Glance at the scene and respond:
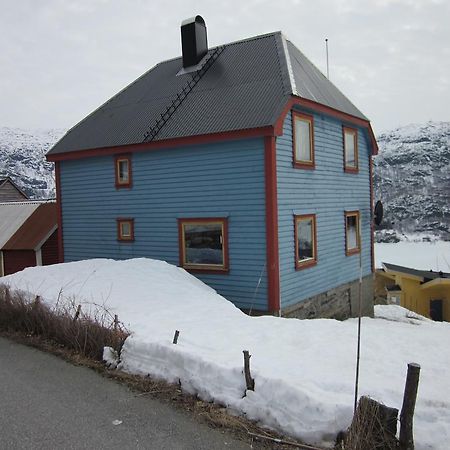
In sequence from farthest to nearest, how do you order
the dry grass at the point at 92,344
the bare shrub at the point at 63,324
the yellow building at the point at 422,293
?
the yellow building at the point at 422,293, the bare shrub at the point at 63,324, the dry grass at the point at 92,344

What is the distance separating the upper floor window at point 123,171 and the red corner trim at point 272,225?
4709 mm

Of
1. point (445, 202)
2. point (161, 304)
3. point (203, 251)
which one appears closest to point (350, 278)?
point (203, 251)

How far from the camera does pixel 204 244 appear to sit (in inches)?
495

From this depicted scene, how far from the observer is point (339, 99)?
1548cm

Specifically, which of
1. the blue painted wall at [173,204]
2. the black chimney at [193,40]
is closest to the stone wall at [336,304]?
the blue painted wall at [173,204]

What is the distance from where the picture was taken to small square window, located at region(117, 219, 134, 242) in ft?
46.3

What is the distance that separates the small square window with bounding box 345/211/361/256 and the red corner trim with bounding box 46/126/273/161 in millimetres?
5586

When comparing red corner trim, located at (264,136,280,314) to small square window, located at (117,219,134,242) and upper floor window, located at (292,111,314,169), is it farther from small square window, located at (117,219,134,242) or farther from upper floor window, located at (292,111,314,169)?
small square window, located at (117,219,134,242)

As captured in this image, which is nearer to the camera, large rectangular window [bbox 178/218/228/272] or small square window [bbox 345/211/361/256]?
large rectangular window [bbox 178/218/228/272]

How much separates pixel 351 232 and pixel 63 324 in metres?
10.3

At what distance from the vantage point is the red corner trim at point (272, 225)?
36.6 feet

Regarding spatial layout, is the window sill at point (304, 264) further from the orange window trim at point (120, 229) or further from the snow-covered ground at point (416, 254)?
the snow-covered ground at point (416, 254)

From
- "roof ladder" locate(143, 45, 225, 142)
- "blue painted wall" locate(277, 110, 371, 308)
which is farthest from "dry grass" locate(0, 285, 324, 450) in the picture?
"roof ladder" locate(143, 45, 225, 142)

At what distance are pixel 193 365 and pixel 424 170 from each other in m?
205
